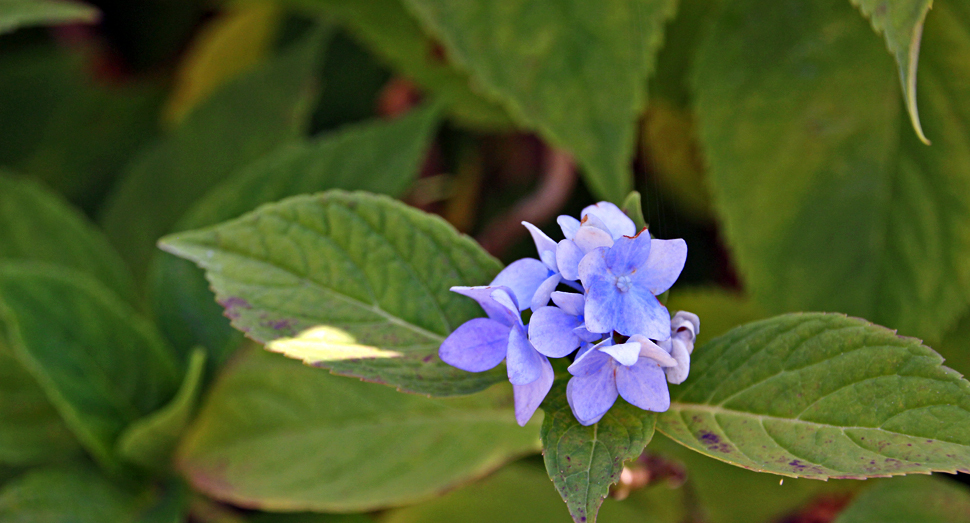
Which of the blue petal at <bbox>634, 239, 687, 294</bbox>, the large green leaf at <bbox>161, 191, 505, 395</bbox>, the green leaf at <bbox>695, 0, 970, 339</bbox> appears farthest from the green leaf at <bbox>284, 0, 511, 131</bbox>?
the blue petal at <bbox>634, 239, 687, 294</bbox>

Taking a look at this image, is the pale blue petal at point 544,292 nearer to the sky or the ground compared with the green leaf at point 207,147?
nearer to the sky

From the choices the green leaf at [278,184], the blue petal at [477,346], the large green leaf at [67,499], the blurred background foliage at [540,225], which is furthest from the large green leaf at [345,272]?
the large green leaf at [67,499]

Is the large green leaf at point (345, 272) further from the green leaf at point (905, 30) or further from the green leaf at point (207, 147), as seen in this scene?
the green leaf at point (207, 147)

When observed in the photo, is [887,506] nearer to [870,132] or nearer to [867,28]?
[870,132]

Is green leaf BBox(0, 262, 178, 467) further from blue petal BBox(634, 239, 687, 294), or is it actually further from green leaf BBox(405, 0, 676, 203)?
blue petal BBox(634, 239, 687, 294)

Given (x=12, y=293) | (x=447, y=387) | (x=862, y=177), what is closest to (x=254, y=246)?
(x=447, y=387)

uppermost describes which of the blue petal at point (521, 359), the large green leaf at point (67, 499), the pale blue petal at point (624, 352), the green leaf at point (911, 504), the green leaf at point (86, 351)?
the pale blue petal at point (624, 352)
